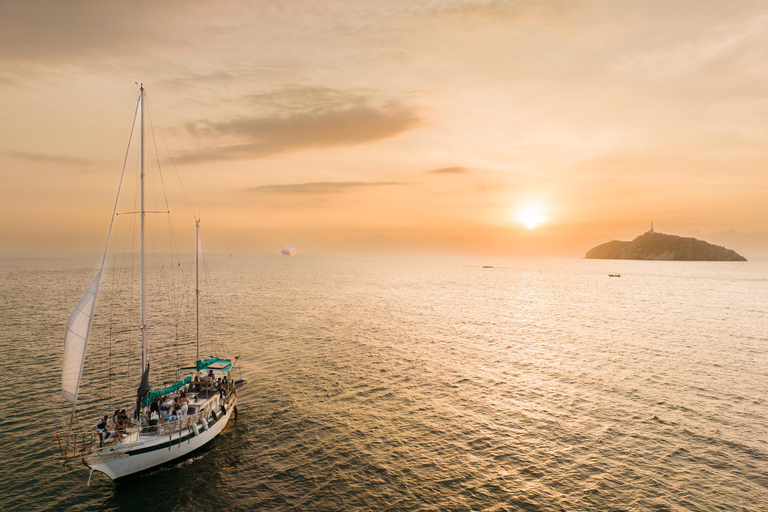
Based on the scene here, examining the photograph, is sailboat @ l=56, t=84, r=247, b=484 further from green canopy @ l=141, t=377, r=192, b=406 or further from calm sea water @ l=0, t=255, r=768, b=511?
calm sea water @ l=0, t=255, r=768, b=511

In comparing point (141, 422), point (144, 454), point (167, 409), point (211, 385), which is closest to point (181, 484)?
point (144, 454)

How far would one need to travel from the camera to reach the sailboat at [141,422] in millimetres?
26391

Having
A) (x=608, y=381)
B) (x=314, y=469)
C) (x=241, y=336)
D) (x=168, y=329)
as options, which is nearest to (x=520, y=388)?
(x=608, y=381)

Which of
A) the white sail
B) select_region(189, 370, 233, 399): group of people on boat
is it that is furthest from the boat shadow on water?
the white sail

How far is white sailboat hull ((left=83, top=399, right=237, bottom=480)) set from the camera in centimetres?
2662

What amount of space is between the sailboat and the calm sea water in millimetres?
1667

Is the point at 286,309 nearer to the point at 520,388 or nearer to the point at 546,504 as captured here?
the point at 520,388

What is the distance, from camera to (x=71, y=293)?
12500 centimetres

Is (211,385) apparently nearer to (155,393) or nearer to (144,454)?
(155,393)

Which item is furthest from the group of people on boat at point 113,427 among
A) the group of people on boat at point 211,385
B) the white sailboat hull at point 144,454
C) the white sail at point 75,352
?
the group of people on boat at point 211,385

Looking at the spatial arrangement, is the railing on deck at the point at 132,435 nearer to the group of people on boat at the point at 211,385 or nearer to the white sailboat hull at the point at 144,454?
the white sailboat hull at the point at 144,454

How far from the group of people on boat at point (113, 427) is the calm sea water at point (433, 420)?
3.99 m

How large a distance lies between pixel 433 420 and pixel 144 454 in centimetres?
2672

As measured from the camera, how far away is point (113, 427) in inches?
1121
